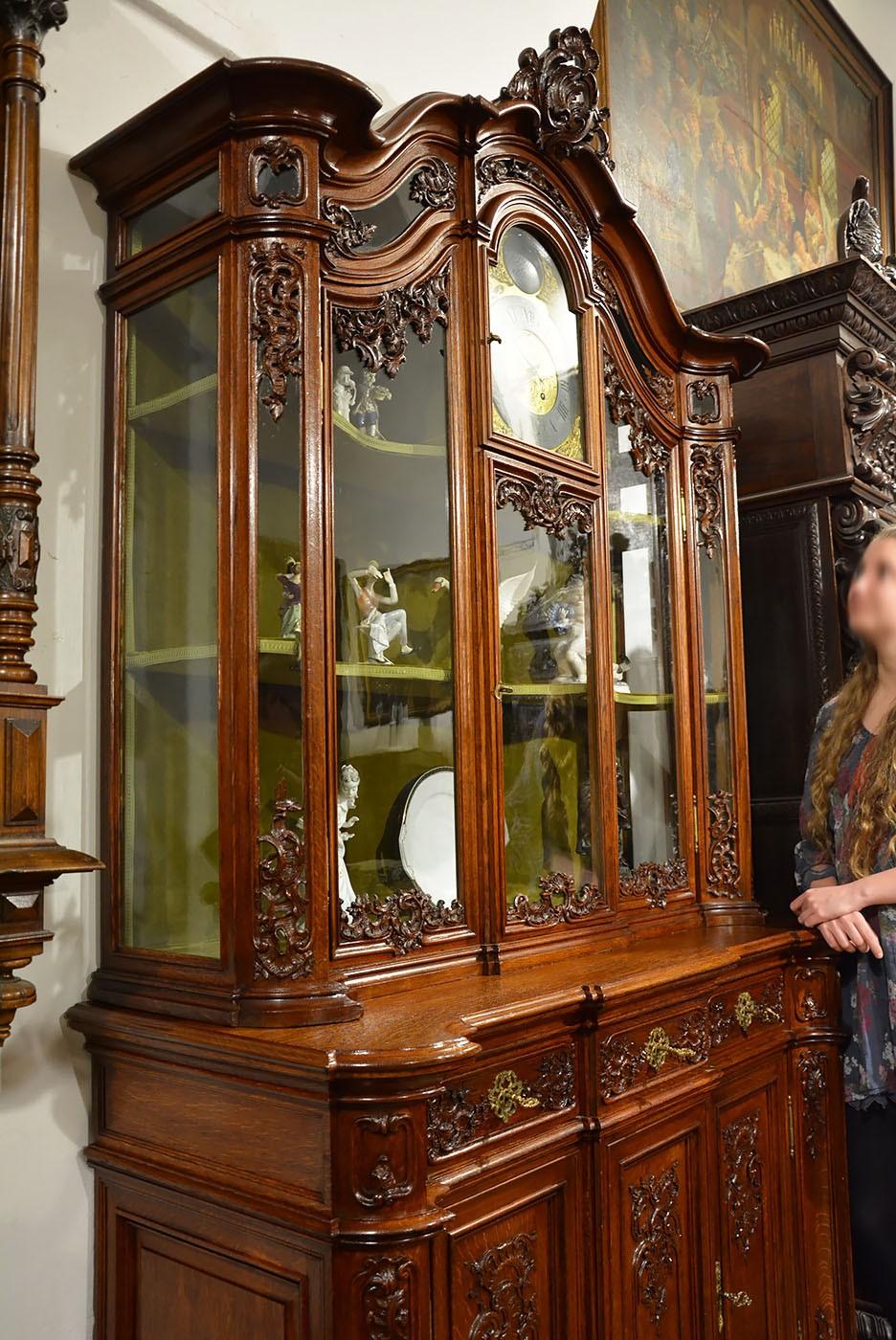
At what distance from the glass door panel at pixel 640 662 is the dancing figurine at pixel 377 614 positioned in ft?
2.08

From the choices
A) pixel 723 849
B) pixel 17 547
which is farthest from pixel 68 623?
pixel 723 849

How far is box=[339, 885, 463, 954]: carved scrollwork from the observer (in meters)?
1.84

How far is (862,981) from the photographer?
2695 mm

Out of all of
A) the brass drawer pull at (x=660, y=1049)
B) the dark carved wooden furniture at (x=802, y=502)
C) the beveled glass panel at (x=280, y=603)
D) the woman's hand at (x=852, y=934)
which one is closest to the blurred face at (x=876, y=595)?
the dark carved wooden furniture at (x=802, y=502)

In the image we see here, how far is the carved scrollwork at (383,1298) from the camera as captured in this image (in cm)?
149

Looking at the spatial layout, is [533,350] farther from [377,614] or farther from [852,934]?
[852,934]

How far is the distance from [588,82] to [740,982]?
1912mm

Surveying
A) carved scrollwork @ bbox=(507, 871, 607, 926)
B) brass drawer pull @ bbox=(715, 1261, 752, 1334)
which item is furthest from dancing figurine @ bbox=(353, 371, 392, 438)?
brass drawer pull @ bbox=(715, 1261, 752, 1334)

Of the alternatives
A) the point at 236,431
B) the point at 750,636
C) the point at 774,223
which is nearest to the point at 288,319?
the point at 236,431

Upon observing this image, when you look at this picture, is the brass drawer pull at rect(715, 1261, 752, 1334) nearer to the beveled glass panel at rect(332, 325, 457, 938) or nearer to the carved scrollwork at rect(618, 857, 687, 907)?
the carved scrollwork at rect(618, 857, 687, 907)

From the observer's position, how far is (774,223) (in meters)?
4.38

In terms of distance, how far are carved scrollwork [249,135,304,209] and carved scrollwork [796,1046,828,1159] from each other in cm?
218

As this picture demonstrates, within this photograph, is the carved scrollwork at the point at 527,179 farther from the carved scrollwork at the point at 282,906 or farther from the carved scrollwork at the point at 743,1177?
the carved scrollwork at the point at 743,1177

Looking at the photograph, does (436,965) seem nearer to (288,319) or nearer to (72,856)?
(72,856)
